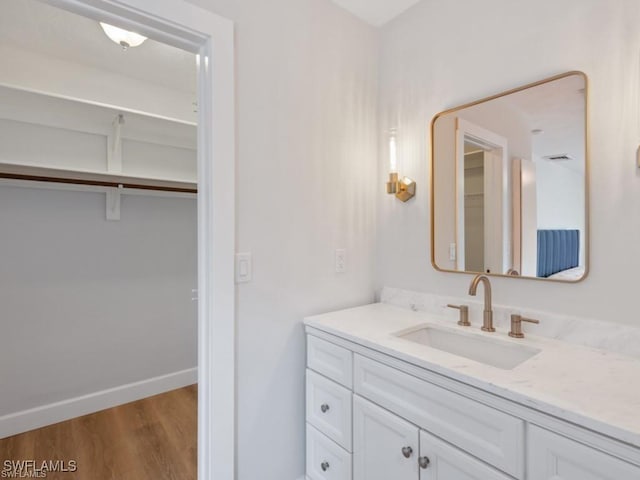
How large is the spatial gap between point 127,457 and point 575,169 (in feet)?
8.59

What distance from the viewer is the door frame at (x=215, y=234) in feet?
4.15

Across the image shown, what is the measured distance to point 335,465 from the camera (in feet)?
4.43

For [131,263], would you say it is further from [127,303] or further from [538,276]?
[538,276]

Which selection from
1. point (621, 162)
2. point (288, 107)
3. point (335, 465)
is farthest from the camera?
point (288, 107)

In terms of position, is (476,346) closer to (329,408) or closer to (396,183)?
(329,408)

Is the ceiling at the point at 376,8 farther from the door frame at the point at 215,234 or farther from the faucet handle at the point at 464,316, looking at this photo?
the faucet handle at the point at 464,316

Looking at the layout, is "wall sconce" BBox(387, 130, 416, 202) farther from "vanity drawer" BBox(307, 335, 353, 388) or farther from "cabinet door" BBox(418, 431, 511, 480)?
"cabinet door" BBox(418, 431, 511, 480)

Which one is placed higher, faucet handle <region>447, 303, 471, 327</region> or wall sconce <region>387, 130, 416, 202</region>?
wall sconce <region>387, 130, 416, 202</region>

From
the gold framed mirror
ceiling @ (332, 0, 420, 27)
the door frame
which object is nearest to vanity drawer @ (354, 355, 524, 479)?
Result: the door frame

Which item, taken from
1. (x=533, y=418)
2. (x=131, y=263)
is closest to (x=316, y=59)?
(x=533, y=418)

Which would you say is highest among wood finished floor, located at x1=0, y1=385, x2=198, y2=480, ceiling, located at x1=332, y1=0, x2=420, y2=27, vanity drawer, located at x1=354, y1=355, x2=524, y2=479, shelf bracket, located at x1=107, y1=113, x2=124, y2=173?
ceiling, located at x1=332, y1=0, x2=420, y2=27

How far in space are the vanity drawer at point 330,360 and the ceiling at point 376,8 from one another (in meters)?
1.66

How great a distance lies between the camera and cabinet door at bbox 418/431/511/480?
2.90 ft
